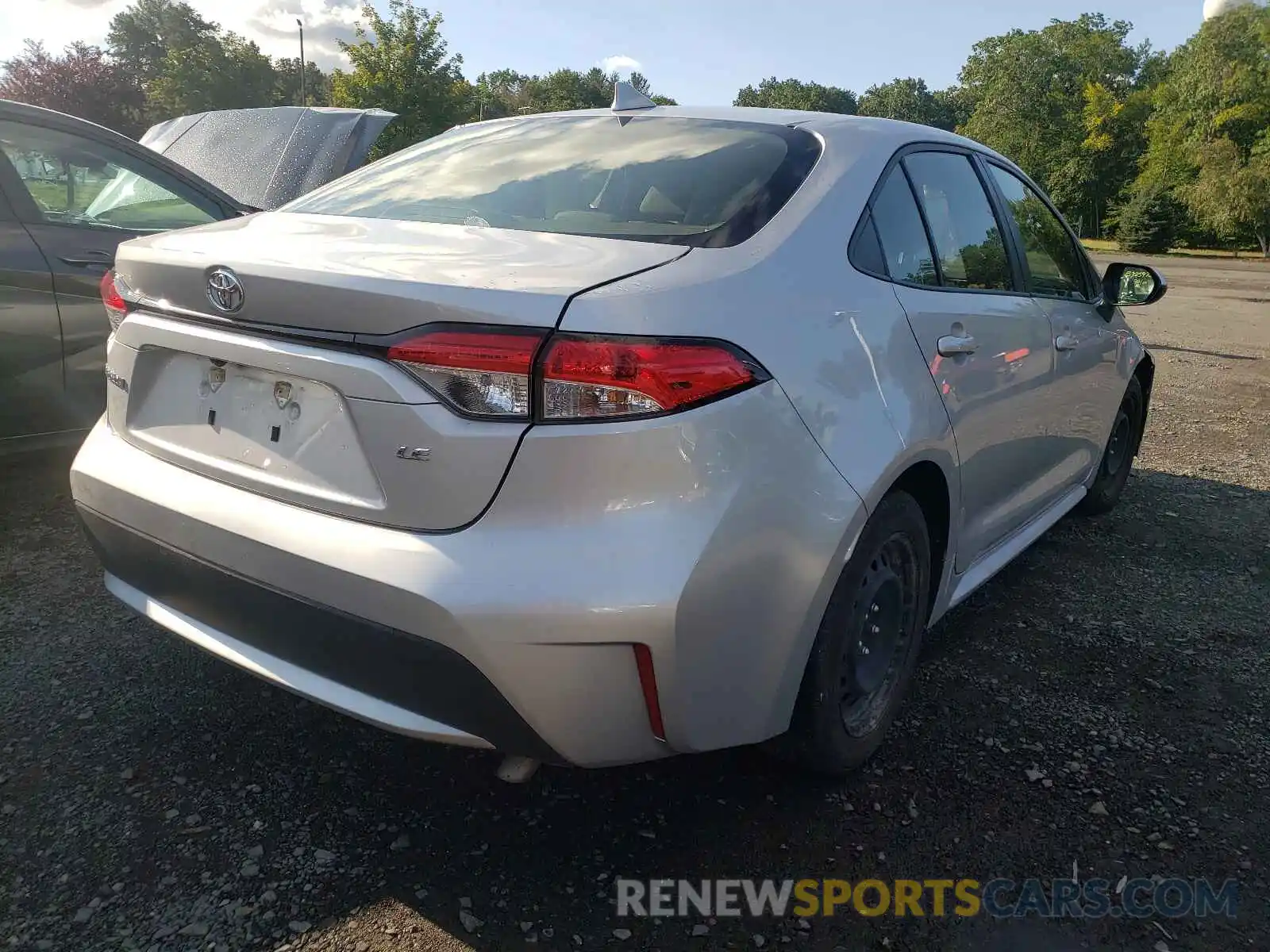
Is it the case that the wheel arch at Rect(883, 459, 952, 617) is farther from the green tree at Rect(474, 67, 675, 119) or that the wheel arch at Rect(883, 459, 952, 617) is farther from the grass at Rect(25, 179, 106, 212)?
the green tree at Rect(474, 67, 675, 119)

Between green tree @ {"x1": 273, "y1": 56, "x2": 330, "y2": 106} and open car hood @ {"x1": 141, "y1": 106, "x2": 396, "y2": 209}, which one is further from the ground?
green tree @ {"x1": 273, "y1": 56, "x2": 330, "y2": 106}

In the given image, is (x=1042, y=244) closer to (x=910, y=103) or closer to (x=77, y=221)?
(x=77, y=221)

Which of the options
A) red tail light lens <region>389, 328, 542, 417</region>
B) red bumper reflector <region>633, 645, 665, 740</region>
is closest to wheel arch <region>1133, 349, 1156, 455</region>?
red bumper reflector <region>633, 645, 665, 740</region>

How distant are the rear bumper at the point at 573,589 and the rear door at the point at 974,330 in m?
0.71

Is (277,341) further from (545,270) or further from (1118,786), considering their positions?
(1118,786)

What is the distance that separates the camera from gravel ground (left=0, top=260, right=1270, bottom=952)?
1.97m

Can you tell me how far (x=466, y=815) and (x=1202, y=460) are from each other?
211 inches

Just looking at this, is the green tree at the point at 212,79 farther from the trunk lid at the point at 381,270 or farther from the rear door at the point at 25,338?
the trunk lid at the point at 381,270

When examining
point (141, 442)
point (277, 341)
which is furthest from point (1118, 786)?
point (141, 442)

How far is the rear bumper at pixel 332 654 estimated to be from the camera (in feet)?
5.87

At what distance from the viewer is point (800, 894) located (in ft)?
6.84

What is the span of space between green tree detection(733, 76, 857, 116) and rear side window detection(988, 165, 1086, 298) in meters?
115

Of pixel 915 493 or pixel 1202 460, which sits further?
pixel 1202 460

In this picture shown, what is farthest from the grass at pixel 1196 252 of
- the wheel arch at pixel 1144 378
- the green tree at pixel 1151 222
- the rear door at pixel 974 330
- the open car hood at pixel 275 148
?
the rear door at pixel 974 330
